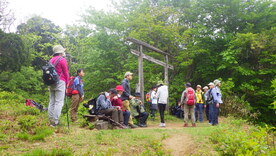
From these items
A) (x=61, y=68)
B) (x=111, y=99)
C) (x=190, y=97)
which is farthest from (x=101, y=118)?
(x=190, y=97)

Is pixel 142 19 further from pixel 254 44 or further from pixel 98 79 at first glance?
pixel 254 44

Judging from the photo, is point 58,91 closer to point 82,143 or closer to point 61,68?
point 61,68

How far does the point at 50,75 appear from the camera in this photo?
5.02 m

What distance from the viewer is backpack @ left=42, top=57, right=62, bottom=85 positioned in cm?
501

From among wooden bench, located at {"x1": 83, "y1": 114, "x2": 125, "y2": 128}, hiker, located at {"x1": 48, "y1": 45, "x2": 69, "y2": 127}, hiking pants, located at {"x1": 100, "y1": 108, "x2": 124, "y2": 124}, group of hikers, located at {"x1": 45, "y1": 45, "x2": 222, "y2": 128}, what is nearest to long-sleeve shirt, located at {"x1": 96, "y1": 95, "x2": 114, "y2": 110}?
group of hikers, located at {"x1": 45, "y1": 45, "x2": 222, "y2": 128}

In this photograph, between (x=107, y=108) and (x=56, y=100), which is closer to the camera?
(x=56, y=100)

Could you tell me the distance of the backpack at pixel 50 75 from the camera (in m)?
5.01

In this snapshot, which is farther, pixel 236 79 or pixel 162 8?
pixel 162 8

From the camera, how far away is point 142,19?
1508 cm

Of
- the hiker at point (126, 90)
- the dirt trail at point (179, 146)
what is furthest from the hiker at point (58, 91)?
the hiker at point (126, 90)

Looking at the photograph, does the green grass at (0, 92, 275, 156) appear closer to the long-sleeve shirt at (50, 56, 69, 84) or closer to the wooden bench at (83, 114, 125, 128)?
the long-sleeve shirt at (50, 56, 69, 84)

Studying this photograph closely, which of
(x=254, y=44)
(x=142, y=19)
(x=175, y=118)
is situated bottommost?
(x=175, y=118)

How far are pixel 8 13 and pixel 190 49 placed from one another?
45.2 ft

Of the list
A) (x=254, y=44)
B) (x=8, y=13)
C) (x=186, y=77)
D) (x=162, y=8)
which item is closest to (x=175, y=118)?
(x=186, y=77)
